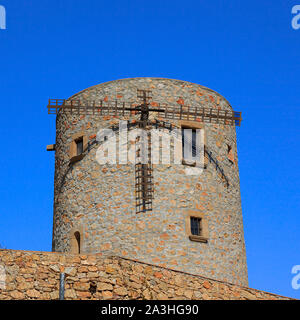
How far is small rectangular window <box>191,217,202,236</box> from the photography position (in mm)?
26875

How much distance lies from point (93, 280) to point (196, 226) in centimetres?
668

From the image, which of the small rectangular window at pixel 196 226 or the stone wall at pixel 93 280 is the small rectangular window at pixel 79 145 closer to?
the small rectangular window at pixel 196 226

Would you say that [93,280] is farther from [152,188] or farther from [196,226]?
[196,226]

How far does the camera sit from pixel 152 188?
2684 cm

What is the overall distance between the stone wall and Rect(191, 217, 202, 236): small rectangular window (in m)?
3.90

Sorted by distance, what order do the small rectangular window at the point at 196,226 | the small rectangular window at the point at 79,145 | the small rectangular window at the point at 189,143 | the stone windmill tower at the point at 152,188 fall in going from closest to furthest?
the stone windmill tower at the point at 152,188, the small rectangular window at the point at 196,226, the small rectangular window at the point at 189,143, the small rectangular window at the point at 79,145

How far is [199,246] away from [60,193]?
6.46 metres

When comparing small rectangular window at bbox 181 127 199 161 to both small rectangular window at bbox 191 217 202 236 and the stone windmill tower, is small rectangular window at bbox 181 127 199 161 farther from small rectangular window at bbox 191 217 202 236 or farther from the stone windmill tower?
small rectangular window at bbox 191 217 202 236

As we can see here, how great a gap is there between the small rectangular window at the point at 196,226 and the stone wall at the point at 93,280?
3.90m

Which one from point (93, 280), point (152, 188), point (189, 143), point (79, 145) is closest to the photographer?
point (93, 280)

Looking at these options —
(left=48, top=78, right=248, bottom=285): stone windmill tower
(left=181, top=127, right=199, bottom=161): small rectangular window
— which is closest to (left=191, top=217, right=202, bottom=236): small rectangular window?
(left=48, top=78, right=248, bottom=285): stone windmill tower

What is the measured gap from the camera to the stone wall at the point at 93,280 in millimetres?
20719

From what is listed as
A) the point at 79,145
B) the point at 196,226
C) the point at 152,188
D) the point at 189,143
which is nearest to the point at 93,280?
the point at 152,188

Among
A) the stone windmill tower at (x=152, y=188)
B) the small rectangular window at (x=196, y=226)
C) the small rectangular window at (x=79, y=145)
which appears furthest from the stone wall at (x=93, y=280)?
the small rectangular window at (x=79, y=145)
